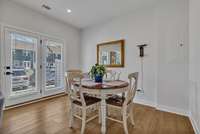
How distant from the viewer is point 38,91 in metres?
3.68

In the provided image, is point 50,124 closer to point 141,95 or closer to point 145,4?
point 141,95

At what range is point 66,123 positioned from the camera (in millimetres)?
2266

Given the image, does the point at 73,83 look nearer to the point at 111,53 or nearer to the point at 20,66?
the point at 20,66

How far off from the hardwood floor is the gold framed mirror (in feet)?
5.62

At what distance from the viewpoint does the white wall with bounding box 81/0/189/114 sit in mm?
2674

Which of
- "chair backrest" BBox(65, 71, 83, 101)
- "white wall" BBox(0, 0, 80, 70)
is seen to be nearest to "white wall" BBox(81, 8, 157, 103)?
"white wall" BBox(0, 0, 80, 70)

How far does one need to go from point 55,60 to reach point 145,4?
132 inches

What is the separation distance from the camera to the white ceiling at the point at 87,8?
3.07 metres

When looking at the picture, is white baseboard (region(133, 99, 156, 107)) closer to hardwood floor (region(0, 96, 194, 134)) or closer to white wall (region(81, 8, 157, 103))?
white wall (region(81, 8, 157, 103))

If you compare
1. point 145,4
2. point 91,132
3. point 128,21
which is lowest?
point 91,132

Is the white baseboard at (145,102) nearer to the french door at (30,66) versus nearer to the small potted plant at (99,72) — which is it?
the small potted plant at (99,72)

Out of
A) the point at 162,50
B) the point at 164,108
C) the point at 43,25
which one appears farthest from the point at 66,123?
the point at 43,25

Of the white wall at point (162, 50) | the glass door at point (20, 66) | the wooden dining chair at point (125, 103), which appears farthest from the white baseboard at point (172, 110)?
the glass door at point (20, 66)

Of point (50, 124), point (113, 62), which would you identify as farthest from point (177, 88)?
point (50, 124)
